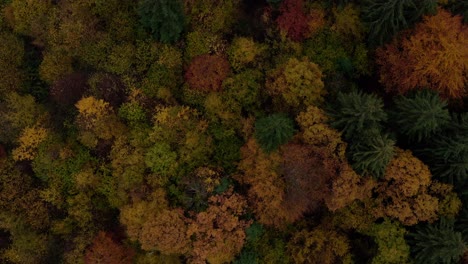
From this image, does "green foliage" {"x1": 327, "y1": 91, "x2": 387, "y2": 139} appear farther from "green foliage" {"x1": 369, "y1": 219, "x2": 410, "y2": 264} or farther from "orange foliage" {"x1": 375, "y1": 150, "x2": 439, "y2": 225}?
"green foliage" {"x1": 369, "y1": 219, "x2": 410, "y2": 264}

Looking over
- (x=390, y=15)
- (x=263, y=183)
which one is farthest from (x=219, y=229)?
(x=390, y=15)

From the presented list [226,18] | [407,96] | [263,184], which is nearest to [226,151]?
[263,184]

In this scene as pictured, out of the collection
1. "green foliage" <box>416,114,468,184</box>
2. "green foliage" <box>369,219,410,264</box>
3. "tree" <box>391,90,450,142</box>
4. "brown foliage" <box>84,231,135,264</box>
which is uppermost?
"tree" <box>391,90,450,142</box>

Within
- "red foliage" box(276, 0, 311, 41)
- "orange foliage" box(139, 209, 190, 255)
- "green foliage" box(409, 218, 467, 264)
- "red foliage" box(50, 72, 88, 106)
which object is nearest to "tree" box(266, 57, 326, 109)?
"red foliage" box(276, 0, 311, 41)

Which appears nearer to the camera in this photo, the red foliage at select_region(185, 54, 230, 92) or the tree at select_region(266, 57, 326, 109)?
the tree at select_region(266, 57, 326, 109)

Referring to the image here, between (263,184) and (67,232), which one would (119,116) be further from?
(263,184)

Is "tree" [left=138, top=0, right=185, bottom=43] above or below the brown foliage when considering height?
above
